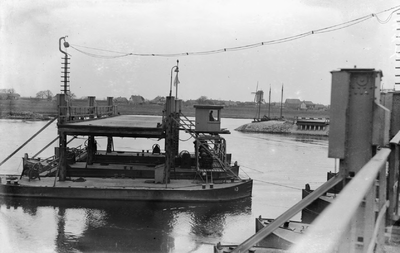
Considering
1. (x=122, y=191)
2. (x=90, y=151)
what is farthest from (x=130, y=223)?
(x=90, y=151)

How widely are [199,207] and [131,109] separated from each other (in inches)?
4992

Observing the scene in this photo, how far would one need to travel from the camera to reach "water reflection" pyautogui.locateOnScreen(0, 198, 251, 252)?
1778 centimetres

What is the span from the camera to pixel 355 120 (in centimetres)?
563

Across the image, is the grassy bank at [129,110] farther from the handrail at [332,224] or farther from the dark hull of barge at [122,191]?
the handrail at [332,224]

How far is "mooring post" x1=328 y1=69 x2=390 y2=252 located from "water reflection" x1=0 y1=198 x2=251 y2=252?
12.7 metres

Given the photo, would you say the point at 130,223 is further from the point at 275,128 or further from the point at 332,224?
the point at 275,128

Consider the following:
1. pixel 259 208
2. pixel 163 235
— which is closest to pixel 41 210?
pixel 163 235

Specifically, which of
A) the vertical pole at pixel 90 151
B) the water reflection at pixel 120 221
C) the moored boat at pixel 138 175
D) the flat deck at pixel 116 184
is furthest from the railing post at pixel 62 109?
the vertical pole at pixel 90 151

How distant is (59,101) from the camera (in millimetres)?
25078

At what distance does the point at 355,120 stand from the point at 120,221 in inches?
675

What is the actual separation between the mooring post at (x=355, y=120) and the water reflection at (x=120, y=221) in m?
12.7

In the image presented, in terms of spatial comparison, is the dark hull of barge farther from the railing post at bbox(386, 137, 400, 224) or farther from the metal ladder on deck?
the railing post at bbox(386, 137, 400, 224)

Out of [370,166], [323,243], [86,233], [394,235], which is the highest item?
[370,166]

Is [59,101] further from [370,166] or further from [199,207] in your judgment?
[370,166]
